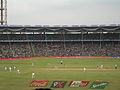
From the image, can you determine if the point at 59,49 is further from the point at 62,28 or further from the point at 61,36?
the point at 61,36

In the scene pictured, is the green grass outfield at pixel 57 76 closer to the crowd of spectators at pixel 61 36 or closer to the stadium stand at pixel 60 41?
the stadium stand at pixel 60 41

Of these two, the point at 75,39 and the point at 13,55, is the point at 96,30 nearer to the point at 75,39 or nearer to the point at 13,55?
the point at 75,39

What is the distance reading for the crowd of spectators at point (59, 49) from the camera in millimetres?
97631

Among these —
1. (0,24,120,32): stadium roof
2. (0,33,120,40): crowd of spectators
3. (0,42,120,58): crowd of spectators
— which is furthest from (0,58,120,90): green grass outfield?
(0,33,120,40): crowd of spectators

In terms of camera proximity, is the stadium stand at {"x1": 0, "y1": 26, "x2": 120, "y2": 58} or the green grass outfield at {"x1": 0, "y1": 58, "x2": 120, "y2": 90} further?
the stadium stand at {"x1": 0, "y1": 26, "x2": 120, "y2": 58}

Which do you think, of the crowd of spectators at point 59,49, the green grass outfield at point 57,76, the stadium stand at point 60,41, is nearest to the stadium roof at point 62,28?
the stadium stand at point 60,41

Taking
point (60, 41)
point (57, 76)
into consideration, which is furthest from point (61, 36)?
point (57, 76)

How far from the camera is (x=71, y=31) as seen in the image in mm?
109875

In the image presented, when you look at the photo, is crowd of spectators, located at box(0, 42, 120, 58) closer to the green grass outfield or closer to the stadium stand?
the stadium stand

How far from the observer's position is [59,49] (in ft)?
337

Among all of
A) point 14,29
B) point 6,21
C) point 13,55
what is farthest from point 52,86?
point 6,21

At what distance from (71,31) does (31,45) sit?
808 inches

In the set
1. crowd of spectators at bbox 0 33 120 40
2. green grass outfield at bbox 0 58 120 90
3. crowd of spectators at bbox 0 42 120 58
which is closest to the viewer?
green grass outfield at bbox 0 58 120 90

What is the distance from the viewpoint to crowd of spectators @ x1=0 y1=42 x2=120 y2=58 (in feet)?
320
